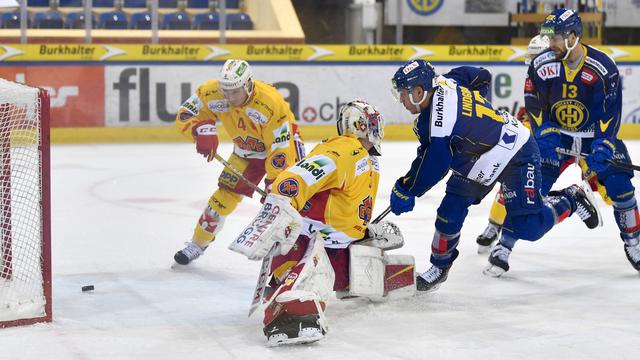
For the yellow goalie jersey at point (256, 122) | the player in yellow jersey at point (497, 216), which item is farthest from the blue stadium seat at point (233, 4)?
the yellow goalie jersey at point (256, 122)

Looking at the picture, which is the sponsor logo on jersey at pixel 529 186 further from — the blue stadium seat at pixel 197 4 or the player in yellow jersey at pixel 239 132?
the blue stadium seat at pixel 197 4

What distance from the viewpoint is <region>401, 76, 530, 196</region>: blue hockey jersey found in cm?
429

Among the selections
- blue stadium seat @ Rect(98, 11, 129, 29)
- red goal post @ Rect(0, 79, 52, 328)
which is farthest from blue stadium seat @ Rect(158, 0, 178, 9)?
red goal post @ Rect(0, 79, 52, 328)

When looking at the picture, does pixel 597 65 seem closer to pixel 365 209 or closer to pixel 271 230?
pixel 365 209

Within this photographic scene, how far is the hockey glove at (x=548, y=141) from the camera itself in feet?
17.0

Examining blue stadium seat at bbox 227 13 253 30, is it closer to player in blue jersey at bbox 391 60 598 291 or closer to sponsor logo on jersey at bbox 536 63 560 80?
sponsor logo on jersey at bbox 536 63 560 80

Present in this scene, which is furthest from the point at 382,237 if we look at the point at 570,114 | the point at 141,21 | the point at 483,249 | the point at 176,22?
the point at 176,22

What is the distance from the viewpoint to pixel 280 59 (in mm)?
10891

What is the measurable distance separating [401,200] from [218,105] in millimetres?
1324

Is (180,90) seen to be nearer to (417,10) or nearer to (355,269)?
(417,10)

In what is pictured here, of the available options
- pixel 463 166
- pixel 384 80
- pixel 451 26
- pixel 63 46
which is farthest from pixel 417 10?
pixel 463 166

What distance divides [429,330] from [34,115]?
1632 millimetres

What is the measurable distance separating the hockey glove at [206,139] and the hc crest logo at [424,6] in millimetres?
7005

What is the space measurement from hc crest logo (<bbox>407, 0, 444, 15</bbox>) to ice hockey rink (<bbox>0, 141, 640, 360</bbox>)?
5116 millimetres
